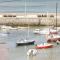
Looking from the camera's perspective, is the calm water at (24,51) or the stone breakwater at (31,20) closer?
the calm water at (24,51)

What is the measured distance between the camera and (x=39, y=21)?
2161 centimetres

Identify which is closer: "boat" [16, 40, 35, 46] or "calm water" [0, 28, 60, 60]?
"calm water" [0, 28, 60, 60]

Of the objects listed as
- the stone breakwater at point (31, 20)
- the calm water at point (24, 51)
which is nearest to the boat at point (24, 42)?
the calm water at point (24, 51)

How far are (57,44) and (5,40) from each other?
2.44 metres

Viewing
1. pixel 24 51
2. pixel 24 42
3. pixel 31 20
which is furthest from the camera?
pixel 31 20

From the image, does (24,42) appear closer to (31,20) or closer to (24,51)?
(24,51)

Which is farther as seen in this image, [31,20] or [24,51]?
[31,20]

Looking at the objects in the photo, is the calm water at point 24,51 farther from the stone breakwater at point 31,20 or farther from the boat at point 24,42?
the stone breakwater at point 31,20

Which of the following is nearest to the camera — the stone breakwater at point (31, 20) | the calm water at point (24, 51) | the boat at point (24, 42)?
the calm water at point (24, 51)

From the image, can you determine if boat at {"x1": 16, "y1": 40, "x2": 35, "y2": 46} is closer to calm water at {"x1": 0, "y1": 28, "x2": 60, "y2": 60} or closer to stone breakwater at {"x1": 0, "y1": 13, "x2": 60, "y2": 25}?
calm water at {"x1": 0, "y1": 28, "x2": 60, "y2": 60}

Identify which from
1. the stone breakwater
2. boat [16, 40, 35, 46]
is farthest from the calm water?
the stone breakwater

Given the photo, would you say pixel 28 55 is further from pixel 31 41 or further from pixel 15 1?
pixel 15 1

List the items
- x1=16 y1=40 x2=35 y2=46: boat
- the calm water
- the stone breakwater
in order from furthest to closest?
the stone breakwater < x1=16 y1=40 x2=35 y2=46: boat < the calm water

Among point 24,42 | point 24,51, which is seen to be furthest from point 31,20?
point 24,51
